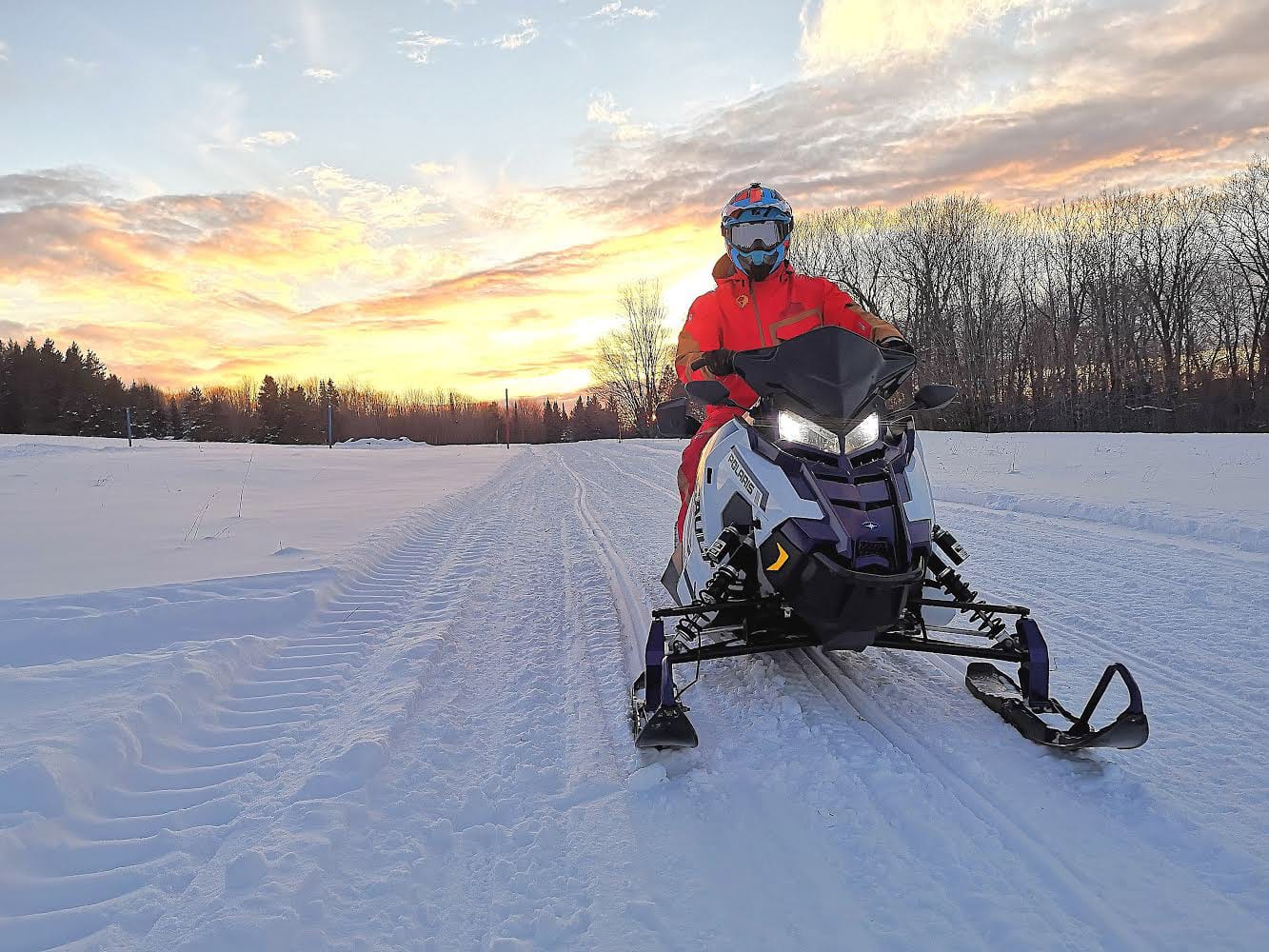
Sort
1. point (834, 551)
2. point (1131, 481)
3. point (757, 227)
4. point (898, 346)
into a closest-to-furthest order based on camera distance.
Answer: point (834, 551) < point (898, 346) < point (757, 227) < point (1131, 481)

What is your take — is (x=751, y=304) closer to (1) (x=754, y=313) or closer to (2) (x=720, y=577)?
(1) (x=754, y=313)

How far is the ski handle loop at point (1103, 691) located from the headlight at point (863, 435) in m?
1.22

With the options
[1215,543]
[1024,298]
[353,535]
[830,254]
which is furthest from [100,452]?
[1024,298]

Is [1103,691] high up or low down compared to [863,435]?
down

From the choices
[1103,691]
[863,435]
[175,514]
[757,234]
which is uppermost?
[757,234]

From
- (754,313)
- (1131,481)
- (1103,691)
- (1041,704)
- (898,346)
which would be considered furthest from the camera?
(1131,481)

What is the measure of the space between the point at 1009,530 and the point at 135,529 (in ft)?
31.6

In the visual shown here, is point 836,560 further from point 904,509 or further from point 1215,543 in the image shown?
point 1215,543

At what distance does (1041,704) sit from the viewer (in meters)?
2.92

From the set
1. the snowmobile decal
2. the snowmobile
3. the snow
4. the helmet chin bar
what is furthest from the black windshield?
the snow

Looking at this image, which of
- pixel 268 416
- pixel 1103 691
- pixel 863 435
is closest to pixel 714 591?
pixel 863 435

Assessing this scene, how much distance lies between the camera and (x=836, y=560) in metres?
2.79

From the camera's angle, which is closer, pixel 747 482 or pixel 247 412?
pixel 747 482

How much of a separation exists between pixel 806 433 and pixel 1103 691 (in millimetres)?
1465
